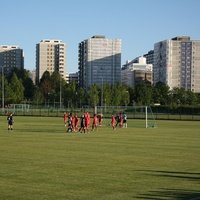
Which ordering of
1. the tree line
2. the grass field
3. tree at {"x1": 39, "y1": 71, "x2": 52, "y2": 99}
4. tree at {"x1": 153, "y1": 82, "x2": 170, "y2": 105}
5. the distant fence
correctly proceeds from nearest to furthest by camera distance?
1. the grass field
2. the distant fence
3. the tree line
4. tree at {"x1": 153, "y1": 82, "x2": 170, "y2": 105}
5. tree at {"x1": 39, "y1": 71, "x2": 52, "y2": 99}

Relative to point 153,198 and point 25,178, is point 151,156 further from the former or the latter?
point 153,198

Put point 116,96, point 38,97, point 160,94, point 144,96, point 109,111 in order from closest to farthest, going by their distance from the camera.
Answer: point 109,111 → point 116,96 → point 144,96 → point 160,94 → point 38,97

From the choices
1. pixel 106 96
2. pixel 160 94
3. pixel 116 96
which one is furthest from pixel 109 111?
pixel 160 94

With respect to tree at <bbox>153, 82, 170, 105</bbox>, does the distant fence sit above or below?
below

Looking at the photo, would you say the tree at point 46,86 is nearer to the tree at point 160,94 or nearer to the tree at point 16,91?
the tree at point 16,91

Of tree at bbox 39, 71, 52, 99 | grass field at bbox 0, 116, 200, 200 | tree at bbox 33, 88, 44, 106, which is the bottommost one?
grass field at bbox 0, 116, 200, 200

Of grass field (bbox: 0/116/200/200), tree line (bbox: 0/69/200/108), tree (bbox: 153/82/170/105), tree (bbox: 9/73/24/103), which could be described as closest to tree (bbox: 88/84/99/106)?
tree line (bbox: 0/69/200/108)

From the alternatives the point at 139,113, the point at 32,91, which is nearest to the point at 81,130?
the point at 139,113

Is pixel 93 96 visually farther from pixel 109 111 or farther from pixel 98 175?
pixel 98 175

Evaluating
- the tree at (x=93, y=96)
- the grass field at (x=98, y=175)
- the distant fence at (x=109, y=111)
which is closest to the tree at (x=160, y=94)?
the tree at (x=93, y=96)

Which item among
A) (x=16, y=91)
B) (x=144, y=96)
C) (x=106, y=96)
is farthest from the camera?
(x=16, y=91)

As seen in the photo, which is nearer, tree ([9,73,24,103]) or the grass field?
the grass field

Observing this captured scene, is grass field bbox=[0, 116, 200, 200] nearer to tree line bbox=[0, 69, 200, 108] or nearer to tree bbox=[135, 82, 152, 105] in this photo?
tree line bbox=[0, 69, 200, 108]

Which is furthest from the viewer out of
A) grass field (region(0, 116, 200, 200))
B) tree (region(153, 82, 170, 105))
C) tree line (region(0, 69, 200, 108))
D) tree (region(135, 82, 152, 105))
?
tree (region(153, 82, 170, 105))
